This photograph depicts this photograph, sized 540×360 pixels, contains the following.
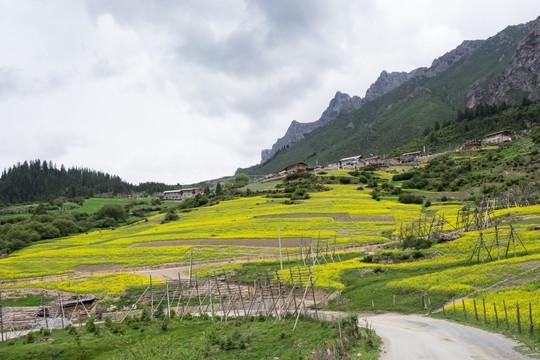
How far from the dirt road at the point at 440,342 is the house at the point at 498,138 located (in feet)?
433

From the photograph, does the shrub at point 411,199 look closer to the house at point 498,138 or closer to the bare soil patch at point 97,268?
the house at point 498,138

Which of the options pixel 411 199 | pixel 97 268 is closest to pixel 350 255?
pixel 97 268

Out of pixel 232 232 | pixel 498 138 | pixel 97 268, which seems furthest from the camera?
pixel 498 138

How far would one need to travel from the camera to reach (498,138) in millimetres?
128875

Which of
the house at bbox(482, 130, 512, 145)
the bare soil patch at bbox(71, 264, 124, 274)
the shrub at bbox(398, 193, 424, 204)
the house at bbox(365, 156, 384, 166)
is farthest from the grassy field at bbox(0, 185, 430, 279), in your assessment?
the house at bbox(482, 130, 512, 145)

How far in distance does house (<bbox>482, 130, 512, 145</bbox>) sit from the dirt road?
132 m

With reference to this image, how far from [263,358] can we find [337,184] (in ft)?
361

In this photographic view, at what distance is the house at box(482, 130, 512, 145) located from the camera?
127 m

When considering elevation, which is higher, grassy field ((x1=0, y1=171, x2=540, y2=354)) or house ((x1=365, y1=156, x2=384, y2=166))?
house ((x1=365, y1=156, x2=384, y2=166))

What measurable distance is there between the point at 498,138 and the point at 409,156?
3967 centimetres

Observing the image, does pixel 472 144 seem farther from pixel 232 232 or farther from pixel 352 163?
pixel 232 232

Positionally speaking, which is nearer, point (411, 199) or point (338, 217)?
point (338, 217)

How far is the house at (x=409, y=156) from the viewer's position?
156 meters

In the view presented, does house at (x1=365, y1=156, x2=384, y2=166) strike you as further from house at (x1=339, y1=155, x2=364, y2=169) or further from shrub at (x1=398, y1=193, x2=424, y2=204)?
shrub at (x1=398, y1=193, x2=424, y2=204)
